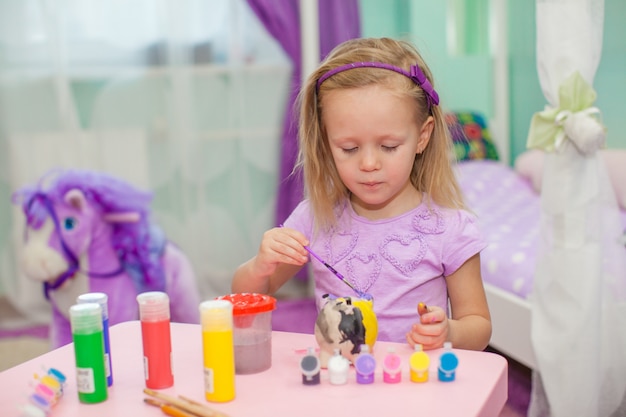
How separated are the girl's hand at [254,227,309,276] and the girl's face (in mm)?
142

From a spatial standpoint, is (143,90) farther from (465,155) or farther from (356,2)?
(465,155)

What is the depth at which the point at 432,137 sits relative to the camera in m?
1.24

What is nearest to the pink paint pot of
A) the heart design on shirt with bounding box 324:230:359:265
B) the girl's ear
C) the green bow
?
the heart design on shirt with bounding box 324:230:359:265

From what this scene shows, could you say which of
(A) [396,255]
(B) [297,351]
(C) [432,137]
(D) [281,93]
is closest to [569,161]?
(C) [432,137]

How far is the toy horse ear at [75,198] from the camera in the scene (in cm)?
212

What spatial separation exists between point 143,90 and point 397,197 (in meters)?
2.06

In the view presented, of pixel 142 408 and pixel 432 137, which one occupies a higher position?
pixel 432 137

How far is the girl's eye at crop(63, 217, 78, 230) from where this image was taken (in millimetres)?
2160

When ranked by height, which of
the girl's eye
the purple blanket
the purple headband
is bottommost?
the purple blanket

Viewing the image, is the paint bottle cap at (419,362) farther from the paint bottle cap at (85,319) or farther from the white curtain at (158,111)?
the white curtain at (158,111)

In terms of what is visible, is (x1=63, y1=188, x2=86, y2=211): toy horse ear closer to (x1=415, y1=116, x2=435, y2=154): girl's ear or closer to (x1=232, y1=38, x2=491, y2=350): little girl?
(x1=232, y1=38, x2=491, y2=350): little girl

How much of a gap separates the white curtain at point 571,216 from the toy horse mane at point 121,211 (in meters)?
1.17

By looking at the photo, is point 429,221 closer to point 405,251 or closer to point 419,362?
point 405,251

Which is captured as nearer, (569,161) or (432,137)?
(432,137)
